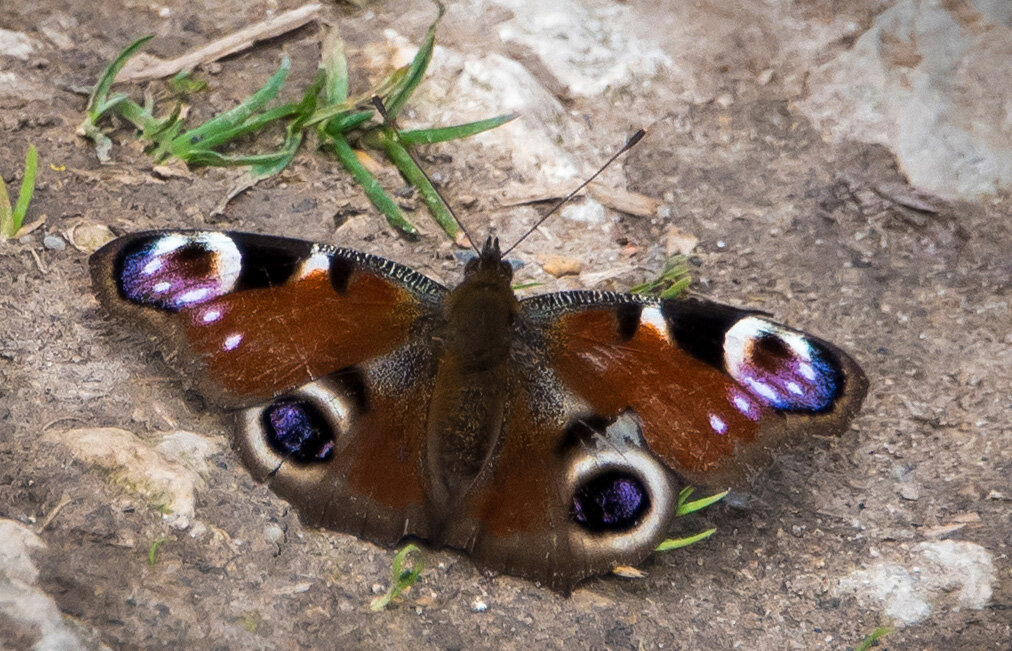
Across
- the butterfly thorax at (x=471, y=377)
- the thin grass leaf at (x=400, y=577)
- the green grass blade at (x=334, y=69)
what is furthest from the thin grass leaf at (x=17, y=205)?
the thin grass leaf at (x=400, y=577)

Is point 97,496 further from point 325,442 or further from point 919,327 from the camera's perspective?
point 919,327

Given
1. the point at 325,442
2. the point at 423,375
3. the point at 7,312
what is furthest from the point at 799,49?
the point at 7,312

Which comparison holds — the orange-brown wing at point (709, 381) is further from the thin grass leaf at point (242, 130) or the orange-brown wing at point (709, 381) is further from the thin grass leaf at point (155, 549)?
the thin grass leaf at point (242, 130)

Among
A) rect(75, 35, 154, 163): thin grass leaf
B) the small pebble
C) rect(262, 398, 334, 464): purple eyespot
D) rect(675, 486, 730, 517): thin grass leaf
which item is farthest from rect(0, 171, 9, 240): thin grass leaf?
rect(675, 486, 730, 517): thin grass leaf

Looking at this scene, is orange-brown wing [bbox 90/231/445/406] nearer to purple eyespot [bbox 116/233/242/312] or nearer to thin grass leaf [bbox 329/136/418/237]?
purple eyespot [bbox 116/233/242/312]

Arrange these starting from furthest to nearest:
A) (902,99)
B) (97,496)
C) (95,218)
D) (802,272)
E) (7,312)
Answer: (902,99), (802,272), (95,218), (7,312), (97,496)
